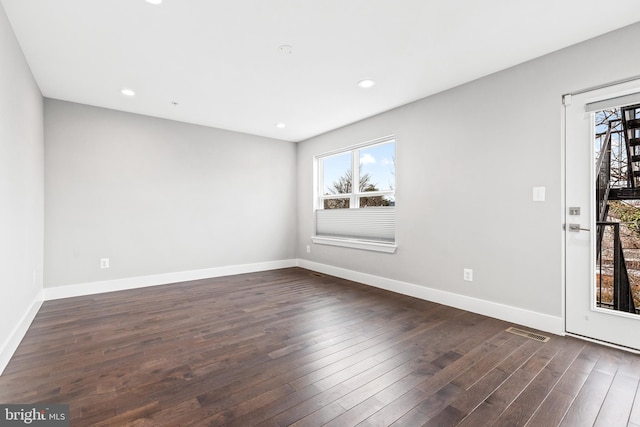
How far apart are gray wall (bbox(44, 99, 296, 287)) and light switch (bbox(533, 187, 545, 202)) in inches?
160

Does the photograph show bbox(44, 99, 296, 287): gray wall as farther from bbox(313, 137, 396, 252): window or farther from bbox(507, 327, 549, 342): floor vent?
bbox(507, 327, 549, 342): floor vent

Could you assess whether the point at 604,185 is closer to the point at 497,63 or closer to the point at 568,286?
the point at 568,286

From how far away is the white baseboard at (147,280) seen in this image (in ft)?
12.2

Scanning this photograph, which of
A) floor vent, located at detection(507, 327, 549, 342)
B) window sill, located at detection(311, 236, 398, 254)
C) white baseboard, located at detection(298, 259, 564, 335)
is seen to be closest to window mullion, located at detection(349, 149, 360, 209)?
window sill, located at detection(311, 236, 398, 254)

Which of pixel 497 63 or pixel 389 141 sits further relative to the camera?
pixel 389 141

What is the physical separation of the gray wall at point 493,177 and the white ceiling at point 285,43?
0.67ft

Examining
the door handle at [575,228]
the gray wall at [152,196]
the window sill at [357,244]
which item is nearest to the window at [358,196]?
the window sill at [357,244]

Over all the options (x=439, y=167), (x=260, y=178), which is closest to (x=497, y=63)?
(x=439, y=167)

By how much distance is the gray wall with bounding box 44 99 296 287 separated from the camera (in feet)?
12.3

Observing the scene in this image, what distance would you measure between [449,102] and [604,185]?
1654 mm

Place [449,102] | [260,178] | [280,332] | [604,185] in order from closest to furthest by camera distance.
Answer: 1. [604,185]
2. [280,332]
3. [449,102]
4. [260,178]

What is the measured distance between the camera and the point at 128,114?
4180 millimetres

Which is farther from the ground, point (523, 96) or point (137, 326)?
point (523, 96)
